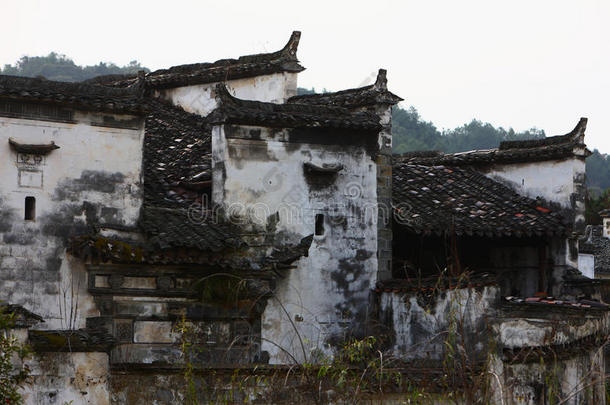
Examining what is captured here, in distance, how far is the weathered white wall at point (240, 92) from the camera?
77.5 feet

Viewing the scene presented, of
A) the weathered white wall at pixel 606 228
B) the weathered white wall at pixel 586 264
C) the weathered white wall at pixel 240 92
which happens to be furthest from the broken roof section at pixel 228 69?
the weathered white wall at pixel 606 228

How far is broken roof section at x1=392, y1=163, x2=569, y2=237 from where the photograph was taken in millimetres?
20375

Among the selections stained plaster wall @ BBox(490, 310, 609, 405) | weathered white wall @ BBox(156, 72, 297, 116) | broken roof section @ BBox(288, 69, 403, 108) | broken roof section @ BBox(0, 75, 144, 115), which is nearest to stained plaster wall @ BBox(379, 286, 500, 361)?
stained plaster wall @ BBox(490, 310, 609, 405)

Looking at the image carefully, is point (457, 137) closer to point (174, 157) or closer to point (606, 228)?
point (606, 228)

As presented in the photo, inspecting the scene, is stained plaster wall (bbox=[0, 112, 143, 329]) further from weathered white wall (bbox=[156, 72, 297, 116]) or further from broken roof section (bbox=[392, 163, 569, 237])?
weathered white wall (bbox=[156, 72, 297, 116])

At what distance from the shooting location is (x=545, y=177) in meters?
23.1

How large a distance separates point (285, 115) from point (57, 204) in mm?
4256

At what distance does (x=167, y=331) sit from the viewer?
1733cm

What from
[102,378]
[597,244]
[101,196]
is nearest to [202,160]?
[101,196]

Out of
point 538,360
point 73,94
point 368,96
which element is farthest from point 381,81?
point 538,360

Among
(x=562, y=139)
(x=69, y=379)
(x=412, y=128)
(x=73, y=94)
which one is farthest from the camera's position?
(x=412, y=128)

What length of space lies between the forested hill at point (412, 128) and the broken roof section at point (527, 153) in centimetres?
3997

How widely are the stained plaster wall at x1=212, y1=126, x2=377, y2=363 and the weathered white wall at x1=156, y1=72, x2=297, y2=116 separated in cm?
446

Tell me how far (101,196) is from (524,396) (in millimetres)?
7234
